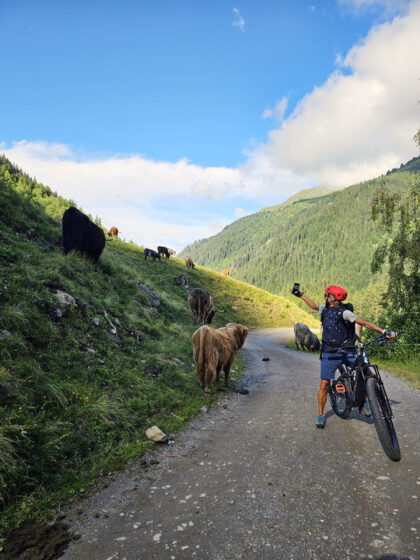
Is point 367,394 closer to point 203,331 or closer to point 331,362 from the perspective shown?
point 331,362

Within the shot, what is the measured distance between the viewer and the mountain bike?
13.4ft

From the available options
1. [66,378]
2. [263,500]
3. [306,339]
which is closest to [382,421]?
[263,500]

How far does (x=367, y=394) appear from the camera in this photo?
447 cm

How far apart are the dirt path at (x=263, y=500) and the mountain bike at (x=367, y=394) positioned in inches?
10.6

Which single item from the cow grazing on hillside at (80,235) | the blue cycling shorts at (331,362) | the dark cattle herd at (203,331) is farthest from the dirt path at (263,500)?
the cow grazing on hillside at (80,235)

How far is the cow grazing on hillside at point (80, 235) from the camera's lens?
1158 centimetres

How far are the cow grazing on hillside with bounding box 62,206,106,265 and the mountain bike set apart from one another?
10.7 metres

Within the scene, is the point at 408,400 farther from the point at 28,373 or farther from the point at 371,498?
the point at 28,373

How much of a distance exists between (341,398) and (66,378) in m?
5.54

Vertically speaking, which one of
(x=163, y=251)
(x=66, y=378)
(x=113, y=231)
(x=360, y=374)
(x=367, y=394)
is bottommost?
(x=66, y=378)

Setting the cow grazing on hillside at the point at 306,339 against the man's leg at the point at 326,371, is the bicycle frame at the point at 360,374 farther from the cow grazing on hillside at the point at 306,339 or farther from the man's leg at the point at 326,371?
the cow grazing on hillside at the point at 306,339

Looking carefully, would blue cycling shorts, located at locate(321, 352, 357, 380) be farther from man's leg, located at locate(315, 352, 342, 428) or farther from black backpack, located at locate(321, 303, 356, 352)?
black backpack, located at locate(321, 303, 356, 352)

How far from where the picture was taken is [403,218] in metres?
13.6

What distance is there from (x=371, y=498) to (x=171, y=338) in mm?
8367
